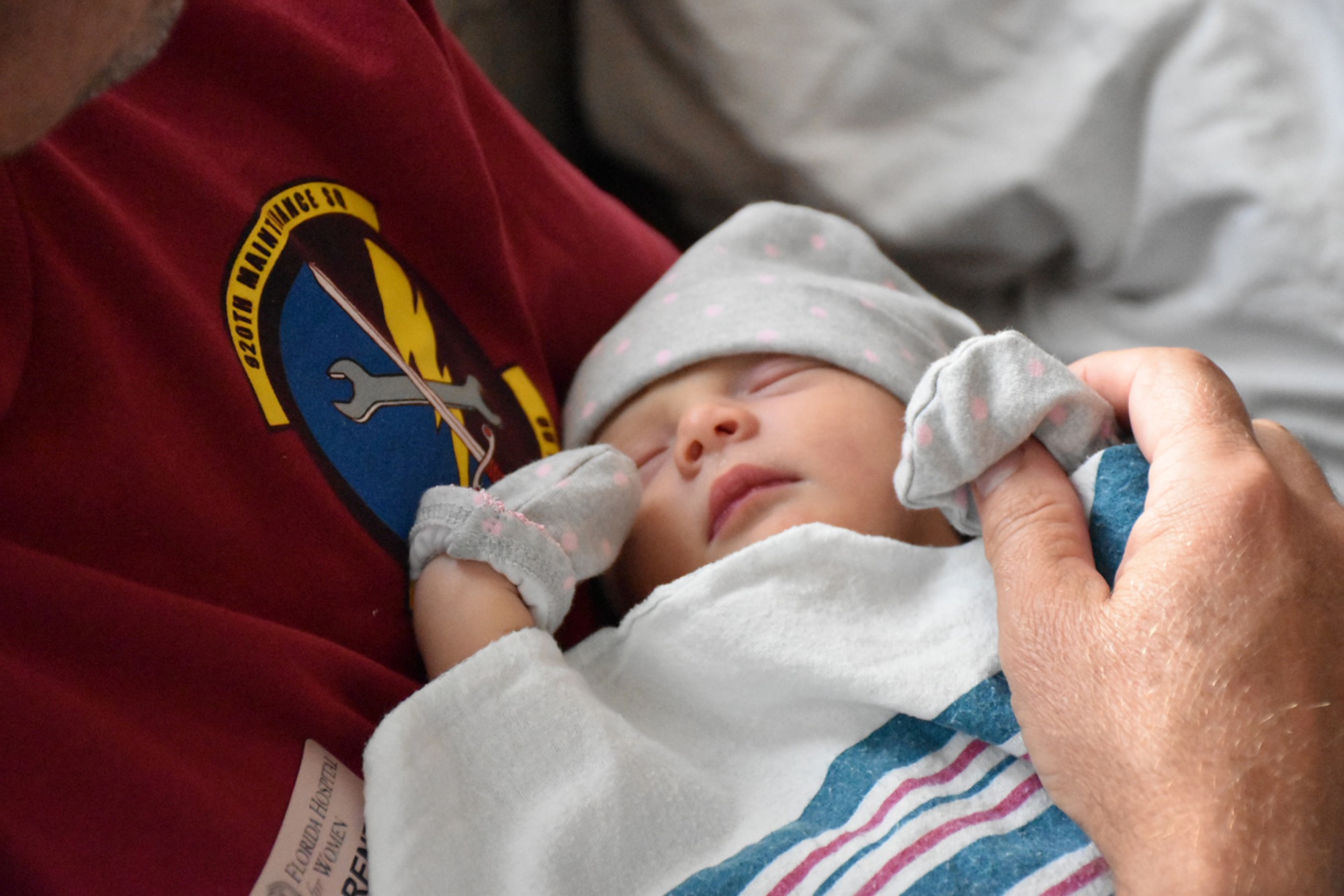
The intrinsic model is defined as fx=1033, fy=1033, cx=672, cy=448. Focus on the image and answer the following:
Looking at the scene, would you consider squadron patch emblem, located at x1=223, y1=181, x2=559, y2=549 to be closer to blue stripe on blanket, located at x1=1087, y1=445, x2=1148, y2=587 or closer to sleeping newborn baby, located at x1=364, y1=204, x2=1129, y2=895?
sleeping newborn baby, located at x1=364, y1=204, x2=1129, y2=895

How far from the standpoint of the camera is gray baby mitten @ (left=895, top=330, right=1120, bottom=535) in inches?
29.0

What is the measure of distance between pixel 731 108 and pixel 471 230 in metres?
0.54

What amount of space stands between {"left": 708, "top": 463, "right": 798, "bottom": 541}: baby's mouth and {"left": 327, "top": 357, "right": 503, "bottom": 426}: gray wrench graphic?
224 mm

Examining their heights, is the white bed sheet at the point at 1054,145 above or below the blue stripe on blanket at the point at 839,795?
above

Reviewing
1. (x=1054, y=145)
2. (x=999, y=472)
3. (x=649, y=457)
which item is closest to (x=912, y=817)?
(x=999, y=472)

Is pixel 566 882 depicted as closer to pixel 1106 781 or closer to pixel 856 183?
pixel 1106 781

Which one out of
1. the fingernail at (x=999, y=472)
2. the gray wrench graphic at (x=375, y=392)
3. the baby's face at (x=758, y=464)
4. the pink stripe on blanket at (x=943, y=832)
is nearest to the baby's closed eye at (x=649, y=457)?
the baby's face at (x=758, y=464)

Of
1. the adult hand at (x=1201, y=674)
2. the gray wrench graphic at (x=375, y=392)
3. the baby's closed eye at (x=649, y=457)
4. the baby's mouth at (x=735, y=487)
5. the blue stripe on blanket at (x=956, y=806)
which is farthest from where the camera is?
the baby's closed eye at (x=649, y=457)

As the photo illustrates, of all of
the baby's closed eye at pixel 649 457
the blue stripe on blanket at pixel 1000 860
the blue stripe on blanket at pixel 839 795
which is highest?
the baby's closed eye at pixel 649 457

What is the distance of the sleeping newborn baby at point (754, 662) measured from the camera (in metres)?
0.65

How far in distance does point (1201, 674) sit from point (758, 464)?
41 centimetres

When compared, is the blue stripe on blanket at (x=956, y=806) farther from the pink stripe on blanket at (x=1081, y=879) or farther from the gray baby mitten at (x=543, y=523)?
the gray baby mitten at (x=543, y=523)

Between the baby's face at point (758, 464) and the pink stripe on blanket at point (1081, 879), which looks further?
the baby's face at point (758, 464)

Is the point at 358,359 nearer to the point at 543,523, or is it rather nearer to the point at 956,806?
the point at 543,523
